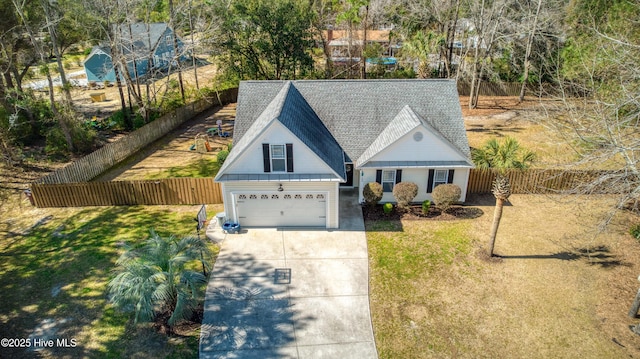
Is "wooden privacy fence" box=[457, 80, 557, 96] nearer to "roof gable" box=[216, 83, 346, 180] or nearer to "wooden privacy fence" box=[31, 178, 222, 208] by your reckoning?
"roof gable" box=[216, 83, 346, 180]

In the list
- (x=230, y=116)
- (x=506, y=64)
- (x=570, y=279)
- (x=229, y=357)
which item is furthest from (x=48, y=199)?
(x=506, y=64)

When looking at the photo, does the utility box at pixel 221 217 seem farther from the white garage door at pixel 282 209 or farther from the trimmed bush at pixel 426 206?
the trimmed bush at pixel 426 206

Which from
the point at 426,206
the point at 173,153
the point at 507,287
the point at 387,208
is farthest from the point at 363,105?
the point at 173,153

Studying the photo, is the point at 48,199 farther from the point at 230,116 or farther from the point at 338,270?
the point at 230,116

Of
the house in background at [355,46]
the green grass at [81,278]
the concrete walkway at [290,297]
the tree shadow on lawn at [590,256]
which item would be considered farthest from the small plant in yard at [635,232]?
the house in background at [355,46]

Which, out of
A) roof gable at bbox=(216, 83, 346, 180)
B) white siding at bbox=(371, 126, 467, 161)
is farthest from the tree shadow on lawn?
roof gable at bbox=(216, 83, 346, 180)

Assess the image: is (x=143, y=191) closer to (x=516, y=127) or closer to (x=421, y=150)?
(x=421, y=150)
